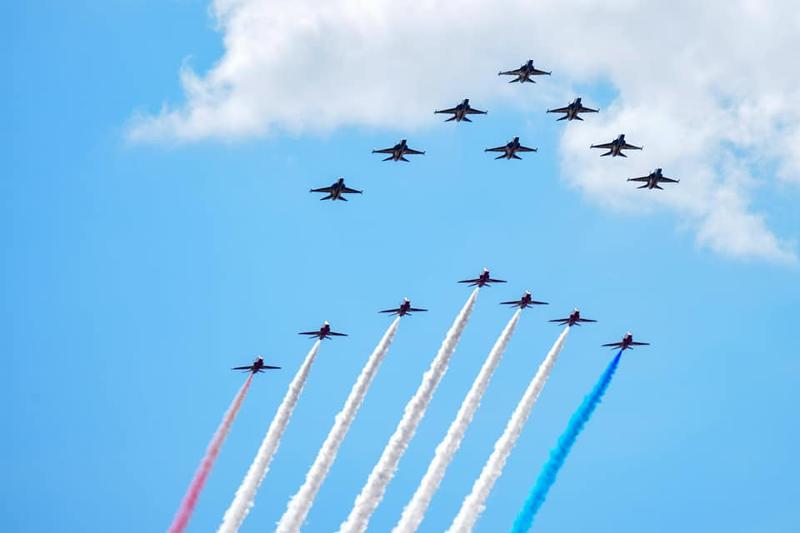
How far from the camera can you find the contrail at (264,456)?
122938 millimetres

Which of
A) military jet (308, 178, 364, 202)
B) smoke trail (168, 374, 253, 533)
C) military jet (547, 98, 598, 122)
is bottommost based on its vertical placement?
smoke trail (168, 374, 253, 533)

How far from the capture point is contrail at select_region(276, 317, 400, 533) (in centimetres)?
12050

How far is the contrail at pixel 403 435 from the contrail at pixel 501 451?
6.75 meters

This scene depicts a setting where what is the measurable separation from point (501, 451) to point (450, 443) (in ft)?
14.0

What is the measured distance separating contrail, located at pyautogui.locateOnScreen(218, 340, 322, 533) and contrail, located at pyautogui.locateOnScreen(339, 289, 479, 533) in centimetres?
1007

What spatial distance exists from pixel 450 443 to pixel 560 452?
917 cm

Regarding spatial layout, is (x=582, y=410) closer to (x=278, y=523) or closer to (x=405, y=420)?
(x=405, y=420)

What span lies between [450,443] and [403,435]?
157 inches

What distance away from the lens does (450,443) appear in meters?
124

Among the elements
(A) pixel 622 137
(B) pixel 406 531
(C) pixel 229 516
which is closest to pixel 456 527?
(B) pixel 406 531

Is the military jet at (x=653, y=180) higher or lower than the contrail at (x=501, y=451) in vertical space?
higher

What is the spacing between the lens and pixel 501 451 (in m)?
123

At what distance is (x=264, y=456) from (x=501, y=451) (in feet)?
66.8

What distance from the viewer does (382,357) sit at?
12988 centimetres
